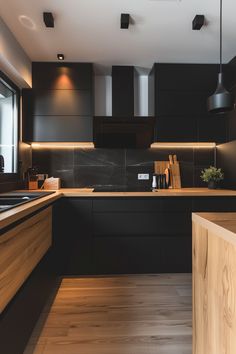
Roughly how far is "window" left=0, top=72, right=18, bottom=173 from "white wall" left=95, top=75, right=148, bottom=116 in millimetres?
938

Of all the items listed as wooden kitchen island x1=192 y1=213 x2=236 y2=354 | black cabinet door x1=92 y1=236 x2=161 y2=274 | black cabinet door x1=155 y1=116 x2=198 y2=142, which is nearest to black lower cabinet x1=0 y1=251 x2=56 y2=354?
black cabinet door x1=92 y1=236 x2=161 y2=274

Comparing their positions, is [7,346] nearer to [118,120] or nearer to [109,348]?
[109,348]

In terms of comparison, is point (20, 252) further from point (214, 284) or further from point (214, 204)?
point (214, 204)

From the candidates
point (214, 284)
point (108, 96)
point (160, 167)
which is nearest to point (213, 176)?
point (160, 167)

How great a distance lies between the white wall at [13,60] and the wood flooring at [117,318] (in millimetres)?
2048

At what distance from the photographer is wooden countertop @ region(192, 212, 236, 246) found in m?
0.85

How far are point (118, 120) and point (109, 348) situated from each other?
7.03 ft

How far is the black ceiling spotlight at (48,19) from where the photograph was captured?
2043 mm

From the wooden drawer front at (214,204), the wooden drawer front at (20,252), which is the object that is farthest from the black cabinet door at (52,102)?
the wooden drawer front at (214,204)

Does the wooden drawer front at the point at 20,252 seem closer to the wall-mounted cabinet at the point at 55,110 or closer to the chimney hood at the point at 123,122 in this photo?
the wall-mounted cabinet at the point at 55,110

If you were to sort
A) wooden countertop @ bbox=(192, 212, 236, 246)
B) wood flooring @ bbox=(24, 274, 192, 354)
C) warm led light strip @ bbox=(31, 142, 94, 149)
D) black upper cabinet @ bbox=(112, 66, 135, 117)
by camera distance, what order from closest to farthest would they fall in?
wooden countertop @ bbox=(192, 212, 236, 246), wood flooring @ bbox=(24, 274, 192, 354), black upper cabinet @ bbox=(112, 66, 135, 117), warm led light strip @ bbox=(31, 142, 94, 149)

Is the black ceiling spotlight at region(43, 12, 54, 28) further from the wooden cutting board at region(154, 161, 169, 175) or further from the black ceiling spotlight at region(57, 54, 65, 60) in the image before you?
the wooden cutting board at region(154, 161, 169, 175)

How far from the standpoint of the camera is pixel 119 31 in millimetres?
2305

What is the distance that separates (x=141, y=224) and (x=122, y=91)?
4.97 feet
